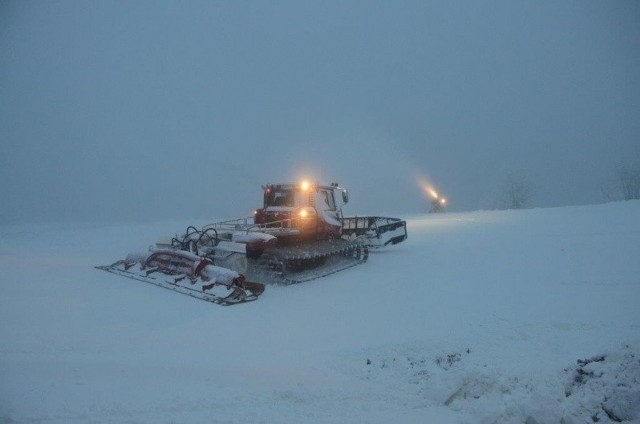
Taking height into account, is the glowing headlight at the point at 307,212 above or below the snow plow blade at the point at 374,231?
above

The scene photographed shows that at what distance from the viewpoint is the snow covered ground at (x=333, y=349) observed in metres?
3.60

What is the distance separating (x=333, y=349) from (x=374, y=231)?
30.9 ft

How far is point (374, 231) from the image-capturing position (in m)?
14.4

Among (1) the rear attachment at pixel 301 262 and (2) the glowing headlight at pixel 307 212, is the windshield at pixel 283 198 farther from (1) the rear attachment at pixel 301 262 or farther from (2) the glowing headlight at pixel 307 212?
(1) the rear attachment at pixel 301 262

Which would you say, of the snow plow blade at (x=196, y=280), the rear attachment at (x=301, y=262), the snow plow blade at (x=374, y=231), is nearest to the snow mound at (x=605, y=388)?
the snow plow blade at (x=196, y=280)

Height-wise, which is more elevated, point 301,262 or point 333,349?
point 301,262

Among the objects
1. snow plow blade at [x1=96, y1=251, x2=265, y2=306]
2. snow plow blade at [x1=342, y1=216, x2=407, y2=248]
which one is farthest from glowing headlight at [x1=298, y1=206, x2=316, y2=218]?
snow plow blade at [x1=96, y1=251, x2=265, y2=306]

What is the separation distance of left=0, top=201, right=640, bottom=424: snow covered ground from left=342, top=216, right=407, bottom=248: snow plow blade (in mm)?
4302

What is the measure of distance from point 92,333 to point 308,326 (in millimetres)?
3000

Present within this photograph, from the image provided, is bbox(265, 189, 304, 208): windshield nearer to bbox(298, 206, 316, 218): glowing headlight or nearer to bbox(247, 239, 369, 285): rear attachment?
bbox(298, 206, 316, 218): glowing headlight

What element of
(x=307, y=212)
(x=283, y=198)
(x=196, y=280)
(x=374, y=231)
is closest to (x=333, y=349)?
(x=196, y=280)

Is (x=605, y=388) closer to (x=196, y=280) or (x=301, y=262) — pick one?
(x=196, y=280)

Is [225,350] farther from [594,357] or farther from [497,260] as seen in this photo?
[497,260]

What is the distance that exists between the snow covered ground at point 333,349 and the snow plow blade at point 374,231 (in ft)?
14.1
